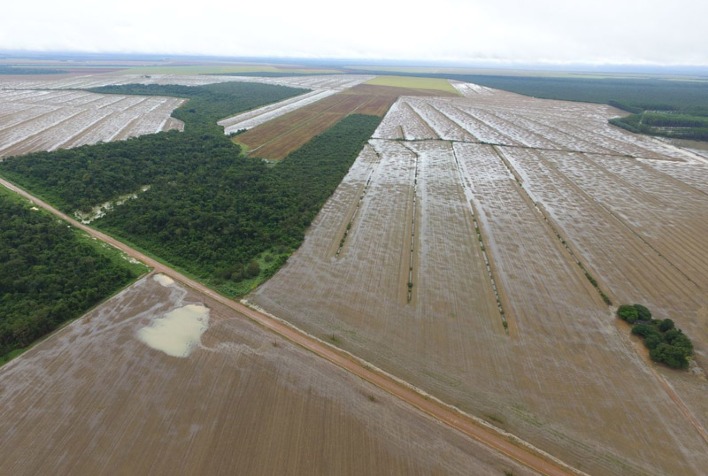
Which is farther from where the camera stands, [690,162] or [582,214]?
[690,162]

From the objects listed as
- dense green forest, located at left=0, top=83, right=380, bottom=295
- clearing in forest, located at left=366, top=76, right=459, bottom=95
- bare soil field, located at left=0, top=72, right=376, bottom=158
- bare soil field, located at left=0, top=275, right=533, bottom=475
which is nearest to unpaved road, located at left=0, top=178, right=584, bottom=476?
bare soil field, located at left=0, top=275, right=533, bottom=475

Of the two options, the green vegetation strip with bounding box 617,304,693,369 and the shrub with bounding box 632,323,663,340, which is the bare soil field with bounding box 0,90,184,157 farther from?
the shrub with bounding box 632,323,663,340

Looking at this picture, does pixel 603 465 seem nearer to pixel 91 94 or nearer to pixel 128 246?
pixel 128 246

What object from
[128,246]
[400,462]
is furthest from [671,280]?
[128,246]

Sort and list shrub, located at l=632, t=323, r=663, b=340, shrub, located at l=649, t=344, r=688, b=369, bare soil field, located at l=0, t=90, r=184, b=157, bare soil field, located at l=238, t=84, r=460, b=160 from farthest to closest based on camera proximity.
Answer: bare soil field, located at l=238, t=84, r=460, b=160, bare soil field, located at l=0, t=90, r=184, b=157, shrub, located at l=632, t=323, r=663, b=340, shrub, located at l=649, t=344, r=688, b=369

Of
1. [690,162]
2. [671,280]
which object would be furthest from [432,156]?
[690,162]

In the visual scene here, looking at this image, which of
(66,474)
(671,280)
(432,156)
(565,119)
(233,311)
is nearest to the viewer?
(66,474)

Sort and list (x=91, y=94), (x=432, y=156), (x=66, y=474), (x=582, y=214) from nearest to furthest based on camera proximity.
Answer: (x=66, y=474)
(x=582, y=214)
(x=432, y=156)
(x=91, y=94)
